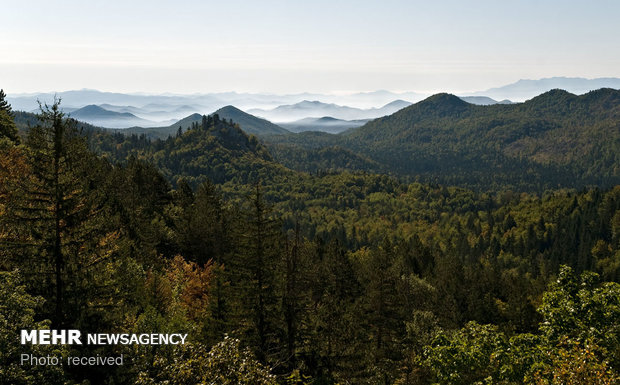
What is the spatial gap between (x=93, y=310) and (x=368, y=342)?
128 ft

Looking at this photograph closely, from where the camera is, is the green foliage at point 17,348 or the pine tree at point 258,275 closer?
the green foliage at point 17,348

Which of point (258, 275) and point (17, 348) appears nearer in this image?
point (17, 348)

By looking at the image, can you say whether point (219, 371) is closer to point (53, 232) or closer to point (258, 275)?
point (53, 232)

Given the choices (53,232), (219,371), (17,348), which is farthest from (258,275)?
(17,348)

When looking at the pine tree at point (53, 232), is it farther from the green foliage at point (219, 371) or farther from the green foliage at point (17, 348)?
the green foliage at point (219, 371)

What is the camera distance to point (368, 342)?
178 feet

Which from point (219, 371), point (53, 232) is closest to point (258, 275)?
point (53, 232)

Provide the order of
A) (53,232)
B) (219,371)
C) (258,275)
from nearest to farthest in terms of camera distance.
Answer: (219,371)
(53,232)
(258,275)

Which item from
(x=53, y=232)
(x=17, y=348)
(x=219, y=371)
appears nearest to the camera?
(x=219, y=371)

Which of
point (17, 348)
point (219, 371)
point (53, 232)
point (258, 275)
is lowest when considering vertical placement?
point (258, 275)

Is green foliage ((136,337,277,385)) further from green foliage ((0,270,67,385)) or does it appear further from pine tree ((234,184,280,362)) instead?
pine tree ((234,184,280,362))

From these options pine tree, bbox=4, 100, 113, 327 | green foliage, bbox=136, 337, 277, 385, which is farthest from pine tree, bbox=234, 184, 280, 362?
green foliage, bbox=136, 337, 277, 385

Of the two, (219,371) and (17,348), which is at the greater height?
(17,348)

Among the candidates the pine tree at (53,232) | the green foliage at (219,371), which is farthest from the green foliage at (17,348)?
the pine tree at (53,232)
